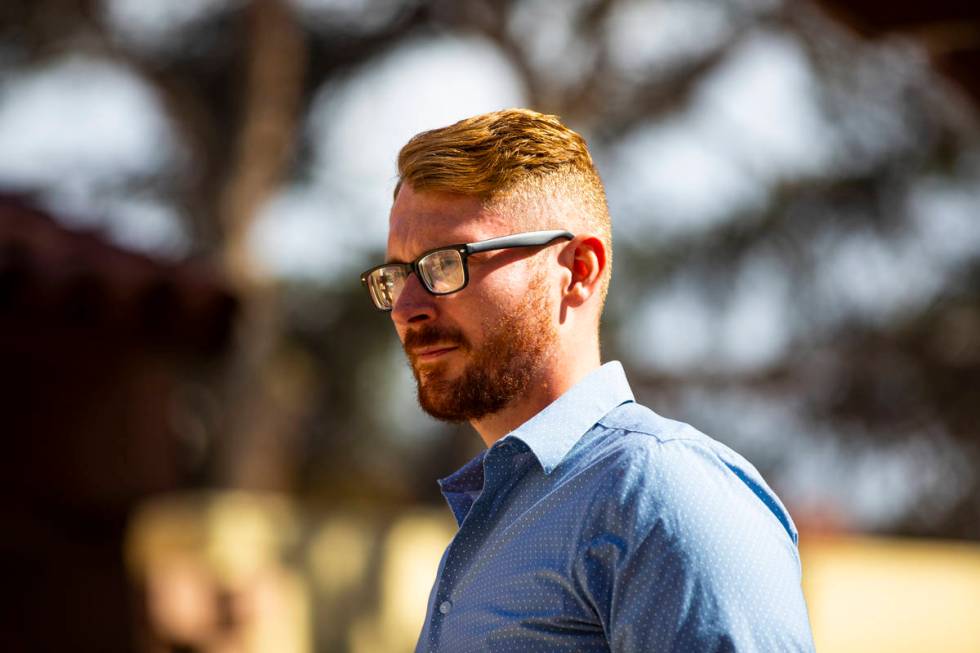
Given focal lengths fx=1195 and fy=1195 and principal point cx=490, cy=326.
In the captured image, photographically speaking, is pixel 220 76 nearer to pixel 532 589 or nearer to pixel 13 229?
pixel 13 229

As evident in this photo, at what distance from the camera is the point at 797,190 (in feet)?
35.4

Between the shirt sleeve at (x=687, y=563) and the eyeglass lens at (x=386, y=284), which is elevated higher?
the eyeglass lens at (x=386, y=284)

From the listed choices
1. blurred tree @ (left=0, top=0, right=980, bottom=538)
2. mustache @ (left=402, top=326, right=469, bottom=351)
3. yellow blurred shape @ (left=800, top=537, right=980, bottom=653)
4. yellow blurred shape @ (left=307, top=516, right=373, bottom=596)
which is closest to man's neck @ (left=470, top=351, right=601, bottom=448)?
mustache @ (left=402, top=326, right=469, bottom=351)

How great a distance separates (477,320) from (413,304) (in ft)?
0.28

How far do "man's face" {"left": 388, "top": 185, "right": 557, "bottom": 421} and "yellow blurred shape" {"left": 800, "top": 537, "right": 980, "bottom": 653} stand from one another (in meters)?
6.49

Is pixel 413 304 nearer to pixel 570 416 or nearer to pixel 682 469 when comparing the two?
pixel 570 416

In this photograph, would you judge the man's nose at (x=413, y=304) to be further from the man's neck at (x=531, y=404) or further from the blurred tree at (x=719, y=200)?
the blurred tree at (x=719, y=200)

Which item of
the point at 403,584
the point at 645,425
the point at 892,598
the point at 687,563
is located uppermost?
the point at 645,425

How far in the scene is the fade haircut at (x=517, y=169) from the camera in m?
1.50

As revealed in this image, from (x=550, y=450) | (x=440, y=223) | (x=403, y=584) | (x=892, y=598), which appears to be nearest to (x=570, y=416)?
(x=550, y=450)

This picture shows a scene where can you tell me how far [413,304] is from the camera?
1502 millimetres

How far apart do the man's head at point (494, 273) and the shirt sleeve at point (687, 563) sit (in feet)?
0.96

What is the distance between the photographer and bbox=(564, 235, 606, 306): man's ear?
1535 mm

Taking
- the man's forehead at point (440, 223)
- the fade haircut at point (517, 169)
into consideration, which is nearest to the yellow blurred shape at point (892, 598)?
the fade haircut at point (517, 169)
